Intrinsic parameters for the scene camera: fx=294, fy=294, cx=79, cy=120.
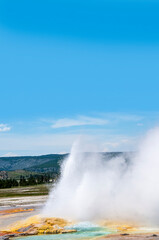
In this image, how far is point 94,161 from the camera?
134 ft

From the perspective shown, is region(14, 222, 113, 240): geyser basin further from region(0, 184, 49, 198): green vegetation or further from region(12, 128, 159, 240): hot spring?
region(0, 184, 49, 198): green vegetation

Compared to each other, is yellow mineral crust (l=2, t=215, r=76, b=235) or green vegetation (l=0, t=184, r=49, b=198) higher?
green vegetation (l=0, t=184, r=49, b=198)

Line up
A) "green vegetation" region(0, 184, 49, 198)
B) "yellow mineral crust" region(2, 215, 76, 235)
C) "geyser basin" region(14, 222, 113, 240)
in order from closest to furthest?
"geyser basin" region(14, 222, 113, 240) → "yellow mineral crust" region(2, 215, 76, 235) → "green vegetation" region(0, 184, 49, 198)

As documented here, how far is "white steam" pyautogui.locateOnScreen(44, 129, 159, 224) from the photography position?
3133 centimetres

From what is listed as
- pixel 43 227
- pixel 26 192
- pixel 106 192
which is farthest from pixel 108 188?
pixel 26 192

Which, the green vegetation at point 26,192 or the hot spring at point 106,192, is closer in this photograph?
the hot spring at point 106,192

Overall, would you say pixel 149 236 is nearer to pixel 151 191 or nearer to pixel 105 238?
pixel 105 238

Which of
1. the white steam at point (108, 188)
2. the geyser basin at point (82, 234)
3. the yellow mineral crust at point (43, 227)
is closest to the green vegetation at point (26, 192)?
the white steam at point (108, 188)

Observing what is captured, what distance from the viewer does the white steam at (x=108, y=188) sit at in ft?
103

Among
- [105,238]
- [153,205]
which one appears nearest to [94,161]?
[153,205]

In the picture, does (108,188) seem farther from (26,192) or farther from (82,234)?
(26,192)

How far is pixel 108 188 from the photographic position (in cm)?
3600

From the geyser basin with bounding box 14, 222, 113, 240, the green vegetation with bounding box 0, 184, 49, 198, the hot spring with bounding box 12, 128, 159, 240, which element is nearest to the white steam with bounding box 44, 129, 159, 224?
the hot spring with bounding box 12, 128, 159, 240

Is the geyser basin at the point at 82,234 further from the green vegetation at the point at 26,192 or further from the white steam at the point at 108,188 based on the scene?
the green vegetation at the point at 26,192
